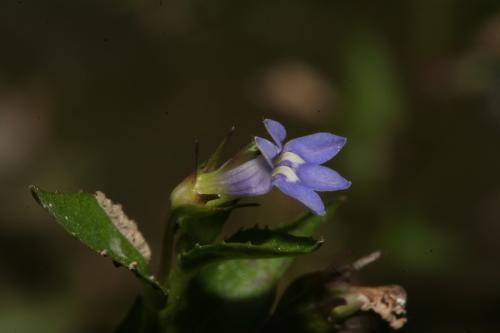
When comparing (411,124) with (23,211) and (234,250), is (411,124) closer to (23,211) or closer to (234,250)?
(23,211)

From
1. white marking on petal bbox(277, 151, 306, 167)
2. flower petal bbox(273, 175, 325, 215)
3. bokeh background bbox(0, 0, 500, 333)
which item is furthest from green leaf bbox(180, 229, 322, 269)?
bokeh background bbox(0, 0, 500, 333)

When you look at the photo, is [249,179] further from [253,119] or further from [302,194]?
[253,119]

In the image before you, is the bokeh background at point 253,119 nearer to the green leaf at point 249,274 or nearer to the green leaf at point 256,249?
the green leaf at point 249,274

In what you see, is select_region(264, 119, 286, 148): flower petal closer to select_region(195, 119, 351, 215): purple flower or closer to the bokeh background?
select_region(195, 119, 351, 215): purple flower

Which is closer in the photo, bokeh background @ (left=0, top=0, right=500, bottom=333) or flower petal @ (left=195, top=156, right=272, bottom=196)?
flower petal @ (left=195, top=156, right=272, bottom=196)

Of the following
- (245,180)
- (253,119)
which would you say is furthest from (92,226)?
(253,119)

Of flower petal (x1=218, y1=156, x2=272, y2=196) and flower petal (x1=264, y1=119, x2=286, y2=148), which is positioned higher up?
flower petal (x1=264, y1=119, x2=286, y2=148)

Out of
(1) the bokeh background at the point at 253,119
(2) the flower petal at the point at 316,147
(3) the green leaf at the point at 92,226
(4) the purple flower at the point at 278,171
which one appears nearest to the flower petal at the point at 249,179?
(4) the purple flower at the point at 278,171
